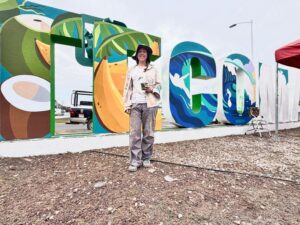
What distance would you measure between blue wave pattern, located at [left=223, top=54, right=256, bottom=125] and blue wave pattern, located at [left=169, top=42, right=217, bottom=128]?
2.58 feet

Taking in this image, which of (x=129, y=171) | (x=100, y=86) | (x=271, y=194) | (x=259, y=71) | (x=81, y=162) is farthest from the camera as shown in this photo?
(x=259, y=71)

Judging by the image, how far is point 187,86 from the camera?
23.9 feet

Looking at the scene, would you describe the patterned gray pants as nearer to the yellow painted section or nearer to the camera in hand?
the camera in hand

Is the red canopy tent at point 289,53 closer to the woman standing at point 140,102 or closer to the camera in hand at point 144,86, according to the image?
the woman standing at point 140,102

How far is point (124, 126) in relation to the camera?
19.8 ft

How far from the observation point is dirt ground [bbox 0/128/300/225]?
2.43 m

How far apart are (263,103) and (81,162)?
316 inches

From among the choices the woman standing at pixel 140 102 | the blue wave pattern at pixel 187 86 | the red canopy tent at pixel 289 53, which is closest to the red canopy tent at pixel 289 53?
the red canopy tent at pixel 289 53

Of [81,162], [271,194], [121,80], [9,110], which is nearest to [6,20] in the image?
[9,110]

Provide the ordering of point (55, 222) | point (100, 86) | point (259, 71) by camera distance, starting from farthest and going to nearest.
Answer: point (259, 71), point (100, 86), point (55, 222)

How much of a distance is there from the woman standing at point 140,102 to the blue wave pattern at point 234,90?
531cm

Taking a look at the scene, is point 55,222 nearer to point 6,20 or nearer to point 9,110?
point 9,110

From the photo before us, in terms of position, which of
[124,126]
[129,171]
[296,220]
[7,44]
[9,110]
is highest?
[7,44]

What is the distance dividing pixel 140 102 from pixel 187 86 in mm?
3967
